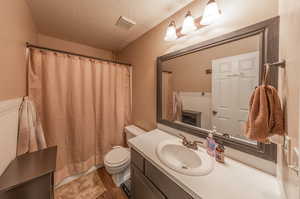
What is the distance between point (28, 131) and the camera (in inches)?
39.7

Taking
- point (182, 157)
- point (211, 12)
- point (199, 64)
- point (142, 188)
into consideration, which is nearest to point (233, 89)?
point (199, 64)

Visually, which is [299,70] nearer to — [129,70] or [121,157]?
[121,157]

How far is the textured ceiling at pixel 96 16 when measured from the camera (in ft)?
3.82

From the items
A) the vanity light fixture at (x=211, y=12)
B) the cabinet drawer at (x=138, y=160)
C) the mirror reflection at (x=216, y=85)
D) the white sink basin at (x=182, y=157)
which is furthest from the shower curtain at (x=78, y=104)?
Result: the vanity light fixture at (x=211, y=12)

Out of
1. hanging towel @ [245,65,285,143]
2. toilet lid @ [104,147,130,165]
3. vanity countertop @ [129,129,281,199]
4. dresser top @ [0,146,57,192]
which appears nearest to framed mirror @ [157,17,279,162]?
Answer: vanity countertop @ [129,129,281,199]

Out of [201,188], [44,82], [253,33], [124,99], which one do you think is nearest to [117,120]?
[124,99]

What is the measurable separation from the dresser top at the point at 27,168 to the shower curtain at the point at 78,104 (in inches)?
19.9

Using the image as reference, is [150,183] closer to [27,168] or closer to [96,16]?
[27,168]

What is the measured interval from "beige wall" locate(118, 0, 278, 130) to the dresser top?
44.6 inches

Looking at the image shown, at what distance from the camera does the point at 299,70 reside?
14.0 inches

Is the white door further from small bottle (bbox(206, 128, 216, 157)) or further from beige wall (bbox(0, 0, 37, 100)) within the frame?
beige wall (bbox(0, 0, 37, 100))

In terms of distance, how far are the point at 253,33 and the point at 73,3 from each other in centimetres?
166

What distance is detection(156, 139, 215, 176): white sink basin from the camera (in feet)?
2.56

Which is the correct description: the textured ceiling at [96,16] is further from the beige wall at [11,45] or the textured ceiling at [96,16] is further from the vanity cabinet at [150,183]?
the vanity cabinet at [150,183]
